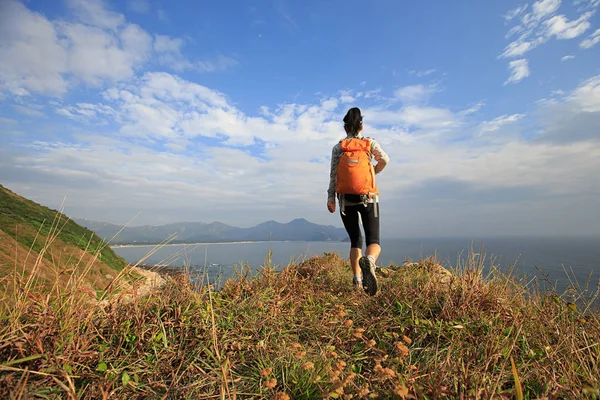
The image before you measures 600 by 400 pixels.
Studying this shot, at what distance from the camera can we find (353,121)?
16.8 ft

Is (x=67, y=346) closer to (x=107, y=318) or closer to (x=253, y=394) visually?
(x=107, y=318)

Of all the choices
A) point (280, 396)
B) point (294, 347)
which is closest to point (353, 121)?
point (294, 347)

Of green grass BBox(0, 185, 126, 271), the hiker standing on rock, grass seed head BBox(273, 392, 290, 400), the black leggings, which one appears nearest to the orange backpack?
the hiker standing on rock

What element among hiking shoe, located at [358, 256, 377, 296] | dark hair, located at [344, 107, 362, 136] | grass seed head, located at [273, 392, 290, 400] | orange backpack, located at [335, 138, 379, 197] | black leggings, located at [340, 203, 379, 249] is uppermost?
dark hair, located at [344, 107, 362, 136]

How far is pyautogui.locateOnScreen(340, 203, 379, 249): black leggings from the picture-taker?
4812 millimetres

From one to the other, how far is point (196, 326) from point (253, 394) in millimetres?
922

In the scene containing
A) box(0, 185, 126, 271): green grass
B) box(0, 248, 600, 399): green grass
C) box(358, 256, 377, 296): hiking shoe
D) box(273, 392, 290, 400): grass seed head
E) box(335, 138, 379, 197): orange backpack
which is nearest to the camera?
box(273, 392, 290, 400): grass seed head

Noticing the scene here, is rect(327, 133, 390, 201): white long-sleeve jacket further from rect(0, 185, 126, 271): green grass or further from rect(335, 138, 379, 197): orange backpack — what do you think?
rect(0, 185, 126, 271): green grass

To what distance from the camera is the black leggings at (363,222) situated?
15.8 feet

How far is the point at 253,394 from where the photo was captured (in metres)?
2.02

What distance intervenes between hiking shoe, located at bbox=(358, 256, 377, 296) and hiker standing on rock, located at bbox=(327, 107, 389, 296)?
0.77 feet

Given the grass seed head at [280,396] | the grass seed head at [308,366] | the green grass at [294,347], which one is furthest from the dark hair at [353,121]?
the grass seed head at [280,396]

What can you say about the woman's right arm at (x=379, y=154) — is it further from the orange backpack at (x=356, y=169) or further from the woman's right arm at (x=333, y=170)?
the woman's right arm at (x=333, y=170)

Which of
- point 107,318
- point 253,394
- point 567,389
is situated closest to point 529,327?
point 567,389
